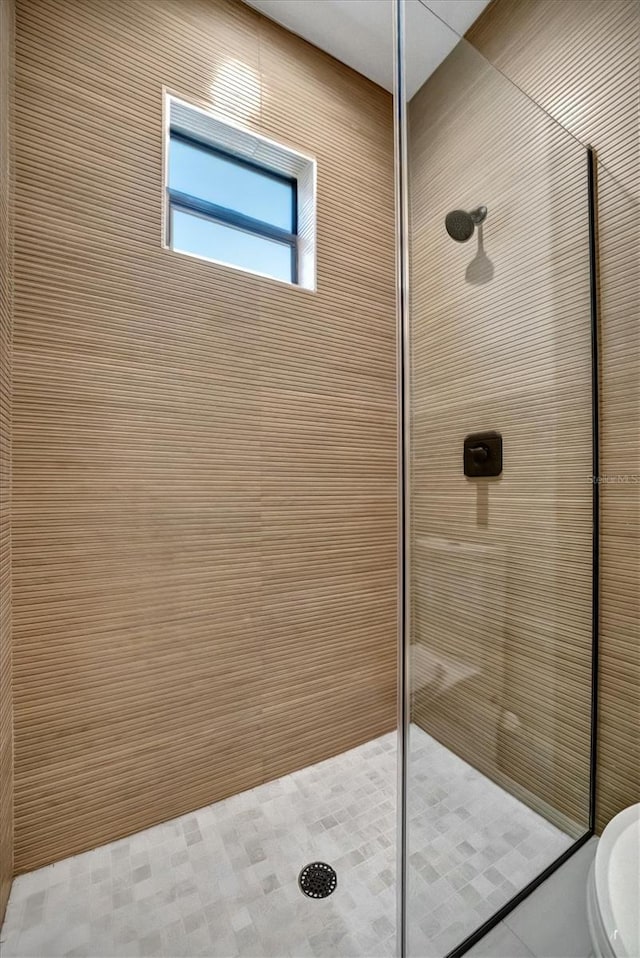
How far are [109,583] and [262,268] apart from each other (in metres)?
1.23

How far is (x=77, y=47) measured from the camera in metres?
1.26

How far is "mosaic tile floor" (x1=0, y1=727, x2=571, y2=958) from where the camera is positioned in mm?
936

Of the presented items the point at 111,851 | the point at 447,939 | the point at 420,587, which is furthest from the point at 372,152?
the point at 111,851

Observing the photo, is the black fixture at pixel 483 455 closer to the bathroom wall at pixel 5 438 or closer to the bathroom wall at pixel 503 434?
the bathroom wall at pixel 503 434

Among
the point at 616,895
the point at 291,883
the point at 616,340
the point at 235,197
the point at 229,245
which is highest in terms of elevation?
the point at 235,197

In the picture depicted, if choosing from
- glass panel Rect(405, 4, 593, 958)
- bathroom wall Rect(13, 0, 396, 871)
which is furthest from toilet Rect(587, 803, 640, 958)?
bathroom wall Rect(13, 0, 396, 871)

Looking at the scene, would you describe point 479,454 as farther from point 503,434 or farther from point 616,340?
point 616,340

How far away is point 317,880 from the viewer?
112cm

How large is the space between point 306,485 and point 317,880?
114 cm

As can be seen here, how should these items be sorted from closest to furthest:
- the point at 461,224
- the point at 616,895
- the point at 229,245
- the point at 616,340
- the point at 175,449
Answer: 1. the point at 616,895
2. the point at 461,224
3. the point at 616,340
4. the point at 175,449
5. the point at 229,245

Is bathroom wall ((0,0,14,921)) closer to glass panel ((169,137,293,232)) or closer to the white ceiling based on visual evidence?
glass panel ((169,137,293,232))

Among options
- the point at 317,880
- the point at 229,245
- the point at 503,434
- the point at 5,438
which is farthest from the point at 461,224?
the point at 317,880

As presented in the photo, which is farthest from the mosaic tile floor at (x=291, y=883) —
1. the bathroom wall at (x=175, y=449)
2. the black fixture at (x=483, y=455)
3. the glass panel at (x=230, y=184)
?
the glass panel at (x=230, y=184)

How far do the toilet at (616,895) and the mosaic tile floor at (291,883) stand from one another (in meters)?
0.21
